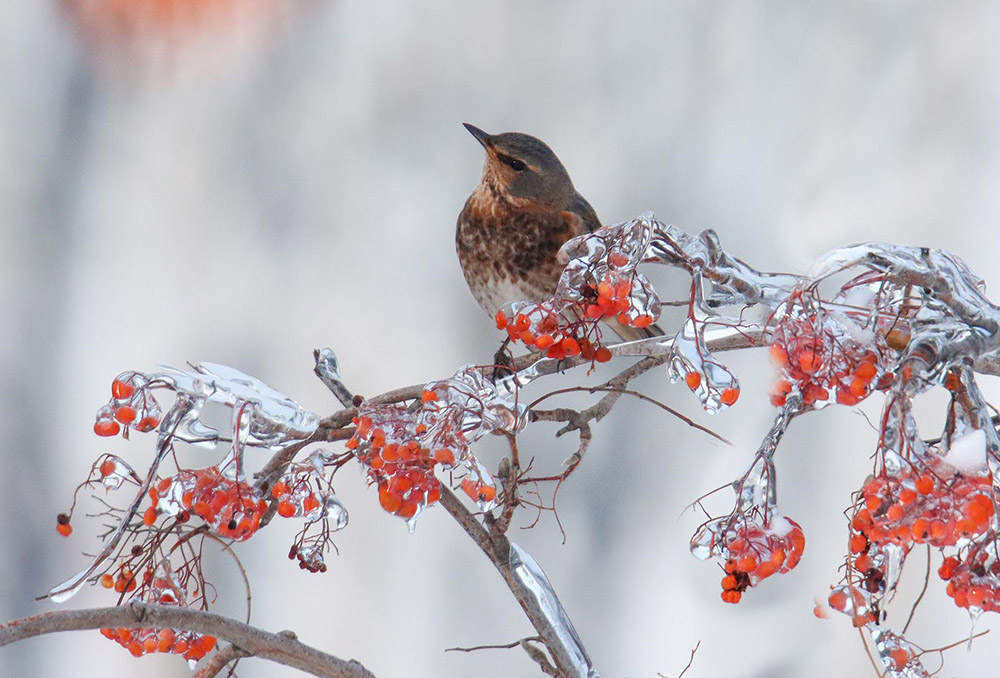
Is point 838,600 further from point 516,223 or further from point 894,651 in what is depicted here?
point 516,223

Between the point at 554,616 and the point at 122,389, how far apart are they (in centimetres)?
25

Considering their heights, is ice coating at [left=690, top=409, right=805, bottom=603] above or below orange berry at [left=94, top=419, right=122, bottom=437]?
above

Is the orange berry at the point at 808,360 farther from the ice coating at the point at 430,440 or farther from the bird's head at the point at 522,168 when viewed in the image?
the bird's head at the point at 522,168

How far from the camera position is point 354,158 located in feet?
3.36

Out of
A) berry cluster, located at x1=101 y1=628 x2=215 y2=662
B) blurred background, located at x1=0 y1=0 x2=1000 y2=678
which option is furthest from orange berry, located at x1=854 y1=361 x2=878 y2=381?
blurred background, located at x1=0 y1=0 x2=1000 y2=678

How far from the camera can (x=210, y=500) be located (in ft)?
1.39

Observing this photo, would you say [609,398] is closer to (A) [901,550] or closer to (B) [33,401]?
(A) [901,550]

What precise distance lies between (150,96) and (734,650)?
91 centimetres

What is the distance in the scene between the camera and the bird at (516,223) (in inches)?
33.4

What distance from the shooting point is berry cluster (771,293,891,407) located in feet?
1.12

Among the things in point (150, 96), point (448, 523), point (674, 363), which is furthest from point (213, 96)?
point (674, 363)

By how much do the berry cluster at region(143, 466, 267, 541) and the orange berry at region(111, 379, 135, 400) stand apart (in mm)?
48

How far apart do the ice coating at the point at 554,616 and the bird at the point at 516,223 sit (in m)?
0.38

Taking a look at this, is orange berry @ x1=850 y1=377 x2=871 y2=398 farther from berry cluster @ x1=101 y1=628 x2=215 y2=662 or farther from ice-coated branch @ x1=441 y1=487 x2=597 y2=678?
berry cluster @ x1=101 y1=628 x2=215 y2=662
